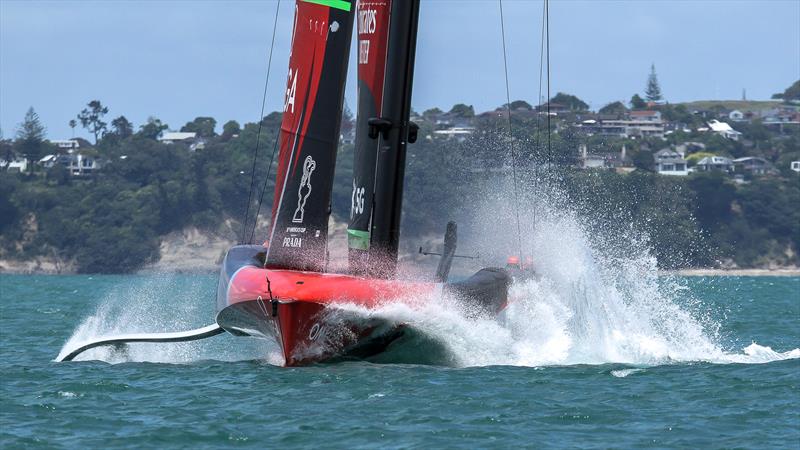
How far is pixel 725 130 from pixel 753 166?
23622 millimetres

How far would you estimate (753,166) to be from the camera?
144500 mm

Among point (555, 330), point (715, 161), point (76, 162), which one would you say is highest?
point (715, 161)

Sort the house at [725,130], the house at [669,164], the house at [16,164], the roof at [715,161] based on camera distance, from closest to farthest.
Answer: the house at [669,164]
the roof at [715,161]
the house at [16,164]
the house at [725,130]

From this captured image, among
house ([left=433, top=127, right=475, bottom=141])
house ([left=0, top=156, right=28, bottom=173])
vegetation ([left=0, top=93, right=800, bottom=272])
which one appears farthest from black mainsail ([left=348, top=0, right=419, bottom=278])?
house ([left=0, top=156, right=28, bottom=173])

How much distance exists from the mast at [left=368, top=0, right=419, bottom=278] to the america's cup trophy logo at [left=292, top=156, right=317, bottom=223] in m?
0.93

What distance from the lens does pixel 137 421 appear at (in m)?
14.7

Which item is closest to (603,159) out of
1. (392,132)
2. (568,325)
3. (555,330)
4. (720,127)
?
Answer: (720,127)

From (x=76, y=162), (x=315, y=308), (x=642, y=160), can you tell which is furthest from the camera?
(x=76, y=162)

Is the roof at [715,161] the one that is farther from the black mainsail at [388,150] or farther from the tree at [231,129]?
the black mainsail at [388,150]

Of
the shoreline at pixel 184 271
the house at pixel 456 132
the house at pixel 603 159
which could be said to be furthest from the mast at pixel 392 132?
the house at pixel 456 132

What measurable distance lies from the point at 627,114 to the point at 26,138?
232 ft

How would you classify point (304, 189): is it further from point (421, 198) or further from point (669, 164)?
point (669, 164)

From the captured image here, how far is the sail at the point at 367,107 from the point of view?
19.6 meters

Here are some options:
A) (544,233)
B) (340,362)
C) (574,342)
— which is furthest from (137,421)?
(544,233)
